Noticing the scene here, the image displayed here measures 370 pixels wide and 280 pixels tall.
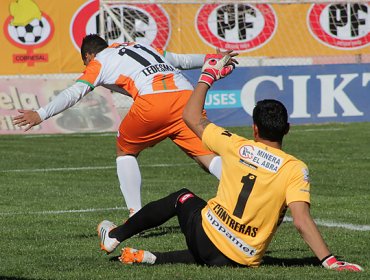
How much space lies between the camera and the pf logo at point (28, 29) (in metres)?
26.7

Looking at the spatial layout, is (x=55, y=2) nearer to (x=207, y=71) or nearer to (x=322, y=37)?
(x=322, y=37)

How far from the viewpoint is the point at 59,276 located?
7480 millimetres

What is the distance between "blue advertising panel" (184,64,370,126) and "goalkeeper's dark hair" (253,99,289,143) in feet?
54.0

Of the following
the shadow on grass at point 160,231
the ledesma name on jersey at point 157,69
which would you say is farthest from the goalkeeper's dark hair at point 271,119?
the ledesma name on jersey at point 157,69

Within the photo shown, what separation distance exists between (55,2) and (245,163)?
20162 millimetres

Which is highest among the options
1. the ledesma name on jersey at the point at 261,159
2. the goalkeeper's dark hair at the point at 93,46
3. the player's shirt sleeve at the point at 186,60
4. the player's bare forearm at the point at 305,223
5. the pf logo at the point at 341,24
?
the ledesma name on jersey at the point at 261,159

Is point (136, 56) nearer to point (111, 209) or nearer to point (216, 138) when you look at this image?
point (111, 209)

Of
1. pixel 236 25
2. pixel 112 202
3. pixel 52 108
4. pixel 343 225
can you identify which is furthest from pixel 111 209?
pixel 236 25

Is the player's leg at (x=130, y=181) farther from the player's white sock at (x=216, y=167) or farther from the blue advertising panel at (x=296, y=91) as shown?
the blue advertising panel at (x=296, y=91)

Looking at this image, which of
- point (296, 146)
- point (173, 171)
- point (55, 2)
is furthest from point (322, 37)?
point (173, 171)

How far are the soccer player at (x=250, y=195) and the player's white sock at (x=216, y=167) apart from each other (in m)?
2.27

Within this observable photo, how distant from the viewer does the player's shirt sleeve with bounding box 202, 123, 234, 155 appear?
750 centimetres

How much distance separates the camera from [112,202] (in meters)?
12.6

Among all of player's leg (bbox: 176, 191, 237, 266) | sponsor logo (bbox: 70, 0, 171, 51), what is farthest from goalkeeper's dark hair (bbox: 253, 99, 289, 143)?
sponsor logo (bbox: 70, 0, 171, 51)
